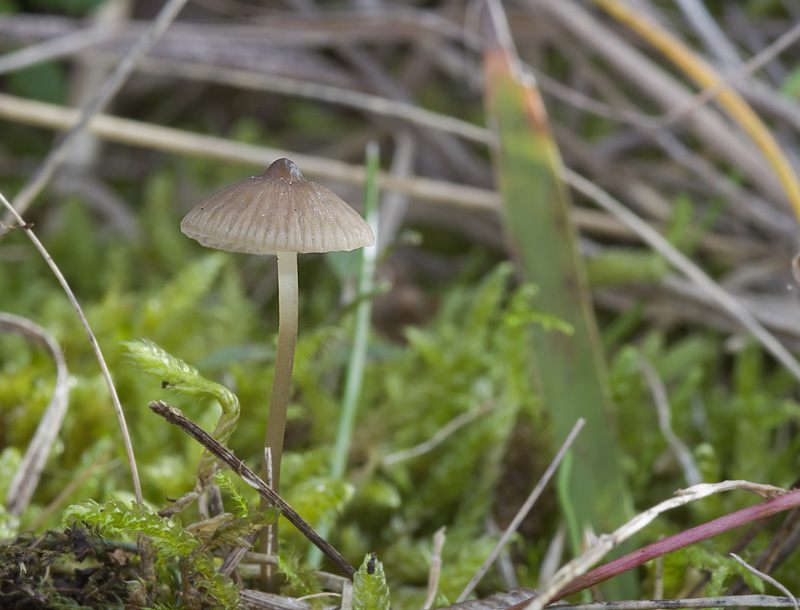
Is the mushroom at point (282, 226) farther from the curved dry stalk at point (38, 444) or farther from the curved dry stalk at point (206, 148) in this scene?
the curved dry stalk at point (206, 148)

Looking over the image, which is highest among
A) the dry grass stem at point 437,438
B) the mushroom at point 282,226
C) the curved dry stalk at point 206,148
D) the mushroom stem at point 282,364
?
the curved dry stalk at point 206,148

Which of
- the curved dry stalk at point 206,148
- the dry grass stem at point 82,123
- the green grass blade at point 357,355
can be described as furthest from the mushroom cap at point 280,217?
the curved dry stalk at point 206,148

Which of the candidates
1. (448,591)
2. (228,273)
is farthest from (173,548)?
(228,273)

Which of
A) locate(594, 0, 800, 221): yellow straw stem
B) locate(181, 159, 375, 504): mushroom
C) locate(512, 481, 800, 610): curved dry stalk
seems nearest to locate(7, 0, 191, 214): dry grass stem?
locate(181, 159, 375, 504): mushroom

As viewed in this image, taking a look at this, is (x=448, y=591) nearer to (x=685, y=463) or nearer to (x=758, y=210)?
(x=685, y=463)

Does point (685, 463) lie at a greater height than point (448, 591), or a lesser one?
greater

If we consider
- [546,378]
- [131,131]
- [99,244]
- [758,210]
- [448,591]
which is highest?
[131,131]

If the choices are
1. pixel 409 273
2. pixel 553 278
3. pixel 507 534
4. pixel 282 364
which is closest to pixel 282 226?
pixel 282 364

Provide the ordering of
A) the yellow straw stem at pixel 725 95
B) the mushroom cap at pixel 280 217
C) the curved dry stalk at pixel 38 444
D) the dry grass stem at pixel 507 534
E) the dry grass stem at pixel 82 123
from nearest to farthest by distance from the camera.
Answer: the mushroom cap at pixel 280 217, the dry grass stem at pixel 507 534, the curved dry stalk at pixel 38 444, the dry grass stem at pixel 82 123, the yellow straw stem at pixel 725 95
